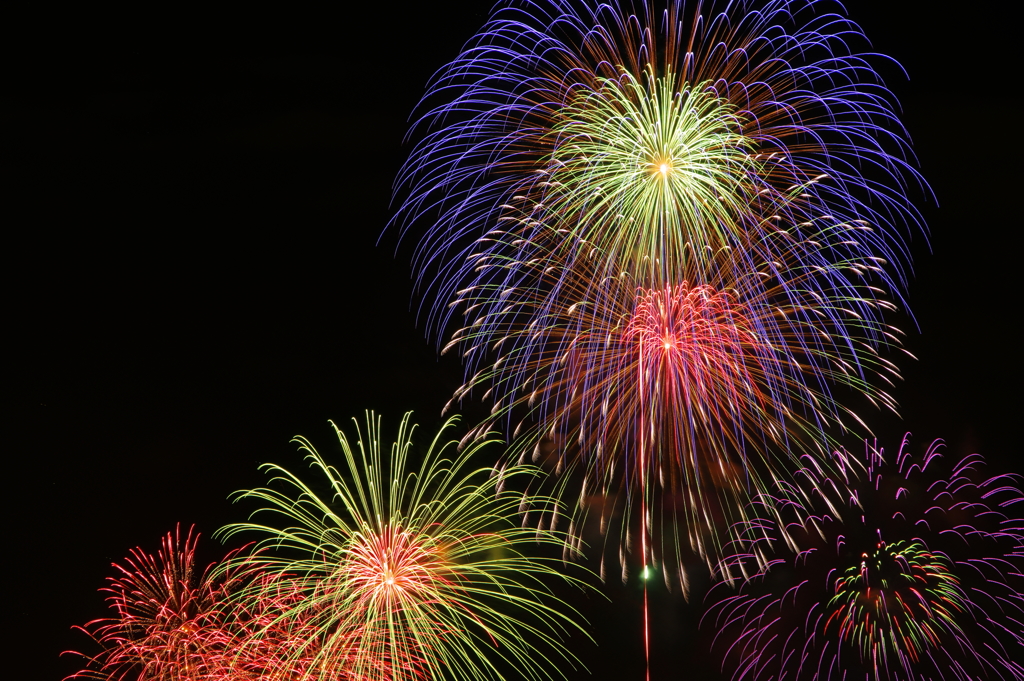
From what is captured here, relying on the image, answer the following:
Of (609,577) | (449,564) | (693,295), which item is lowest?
(609,577)

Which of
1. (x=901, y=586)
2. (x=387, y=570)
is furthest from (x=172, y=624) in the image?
(x=901, y=586)

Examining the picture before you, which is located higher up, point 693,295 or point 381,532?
point 693,295

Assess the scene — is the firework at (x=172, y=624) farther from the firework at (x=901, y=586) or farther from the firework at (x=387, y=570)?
the firework at (x=901, y=586)

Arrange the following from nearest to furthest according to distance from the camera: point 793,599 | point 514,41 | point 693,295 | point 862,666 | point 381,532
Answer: point 514,41
point 693,295
point 381,532
point 862,666
point 793,599

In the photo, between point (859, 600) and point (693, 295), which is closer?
point (693, 295)

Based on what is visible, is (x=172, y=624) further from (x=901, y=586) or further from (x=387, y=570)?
(x=901, y=586)

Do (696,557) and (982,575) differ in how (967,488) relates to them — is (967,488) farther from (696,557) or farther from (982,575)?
(696,557)

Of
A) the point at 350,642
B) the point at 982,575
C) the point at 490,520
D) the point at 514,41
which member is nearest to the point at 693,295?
the point at 514,41

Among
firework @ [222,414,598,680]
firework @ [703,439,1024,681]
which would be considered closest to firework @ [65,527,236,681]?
firework @ [222,414,598,680]

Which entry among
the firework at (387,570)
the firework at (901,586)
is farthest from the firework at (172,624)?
the firework at (901,586)

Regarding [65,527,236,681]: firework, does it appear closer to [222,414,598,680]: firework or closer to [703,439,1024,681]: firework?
[222,414,598,680]: firework

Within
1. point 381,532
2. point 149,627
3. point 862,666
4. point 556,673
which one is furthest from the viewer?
point 556,673
